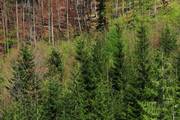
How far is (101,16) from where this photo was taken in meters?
90.9

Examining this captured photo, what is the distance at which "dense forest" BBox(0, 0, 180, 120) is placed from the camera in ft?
152

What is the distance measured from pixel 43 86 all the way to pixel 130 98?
49.7 ft

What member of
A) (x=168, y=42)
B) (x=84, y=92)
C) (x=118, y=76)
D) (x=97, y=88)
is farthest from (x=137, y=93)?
(x=168, y=42)

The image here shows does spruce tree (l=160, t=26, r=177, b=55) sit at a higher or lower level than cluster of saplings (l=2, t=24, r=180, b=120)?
higher

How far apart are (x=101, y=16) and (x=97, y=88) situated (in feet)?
138

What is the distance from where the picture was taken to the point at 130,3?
95.2 meters

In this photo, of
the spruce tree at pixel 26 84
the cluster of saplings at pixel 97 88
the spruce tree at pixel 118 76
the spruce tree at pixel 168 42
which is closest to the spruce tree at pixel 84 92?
the cluster of saplings at pixel 97 88

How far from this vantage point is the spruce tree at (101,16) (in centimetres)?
8846

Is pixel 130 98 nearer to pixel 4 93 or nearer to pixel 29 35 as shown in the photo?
pixel 4 93

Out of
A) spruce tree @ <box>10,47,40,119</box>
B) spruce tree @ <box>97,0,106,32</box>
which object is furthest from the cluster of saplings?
spruce tree @ <box>97,0,106,32</box>

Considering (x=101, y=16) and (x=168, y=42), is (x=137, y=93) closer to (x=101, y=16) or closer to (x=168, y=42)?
(x=168, y=42)

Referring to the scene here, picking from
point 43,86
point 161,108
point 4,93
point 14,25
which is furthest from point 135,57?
point 14,25

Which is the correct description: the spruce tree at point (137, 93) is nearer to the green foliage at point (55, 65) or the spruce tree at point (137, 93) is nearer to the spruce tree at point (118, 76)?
the spruce tree at point (118, 76)

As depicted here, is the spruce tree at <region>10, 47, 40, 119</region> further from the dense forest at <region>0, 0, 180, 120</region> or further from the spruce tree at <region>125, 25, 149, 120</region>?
the spruce tree at <region>125, 25, 149, 120</region>
